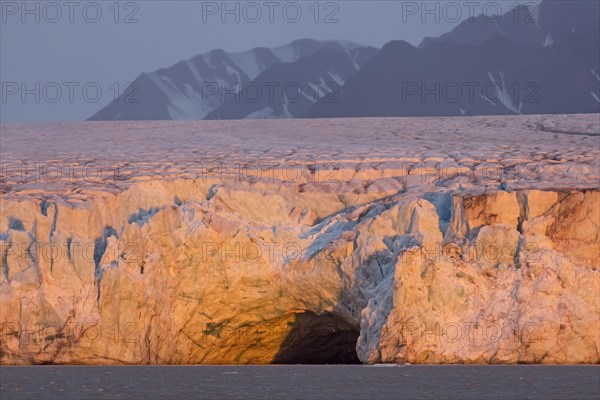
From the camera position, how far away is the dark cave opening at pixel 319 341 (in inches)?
742

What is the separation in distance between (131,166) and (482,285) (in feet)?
23.0

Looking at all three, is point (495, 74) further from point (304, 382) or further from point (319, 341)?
point (304, 382)

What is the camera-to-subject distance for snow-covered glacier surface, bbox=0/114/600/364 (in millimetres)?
16109

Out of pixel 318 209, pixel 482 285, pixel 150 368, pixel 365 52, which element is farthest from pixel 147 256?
pixel 365 52

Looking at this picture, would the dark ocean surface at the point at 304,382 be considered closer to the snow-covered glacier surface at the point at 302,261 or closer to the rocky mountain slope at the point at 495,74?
the snow-covered glacier surface at the point at 302,261

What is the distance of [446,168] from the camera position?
19234 millimetres

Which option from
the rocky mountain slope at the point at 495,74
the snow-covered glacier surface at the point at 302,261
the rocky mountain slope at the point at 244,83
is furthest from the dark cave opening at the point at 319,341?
the rocky mountain slope at the point at 244,83

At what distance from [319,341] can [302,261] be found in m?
3.14

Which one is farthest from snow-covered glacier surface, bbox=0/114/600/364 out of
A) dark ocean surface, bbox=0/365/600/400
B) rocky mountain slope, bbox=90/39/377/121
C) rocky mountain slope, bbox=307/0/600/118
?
rocky mountain slope, bbox=90/39/377/121

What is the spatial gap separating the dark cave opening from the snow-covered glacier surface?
0.19 ft

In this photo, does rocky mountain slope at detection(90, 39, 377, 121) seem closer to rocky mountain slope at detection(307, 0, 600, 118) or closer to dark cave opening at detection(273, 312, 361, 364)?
rocky mountain slope at detection(307, 0, 600, 118)

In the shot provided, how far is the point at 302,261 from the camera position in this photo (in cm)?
1728

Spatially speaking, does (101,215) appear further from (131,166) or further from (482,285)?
(482,285)

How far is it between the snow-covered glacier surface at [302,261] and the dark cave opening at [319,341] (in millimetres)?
59
